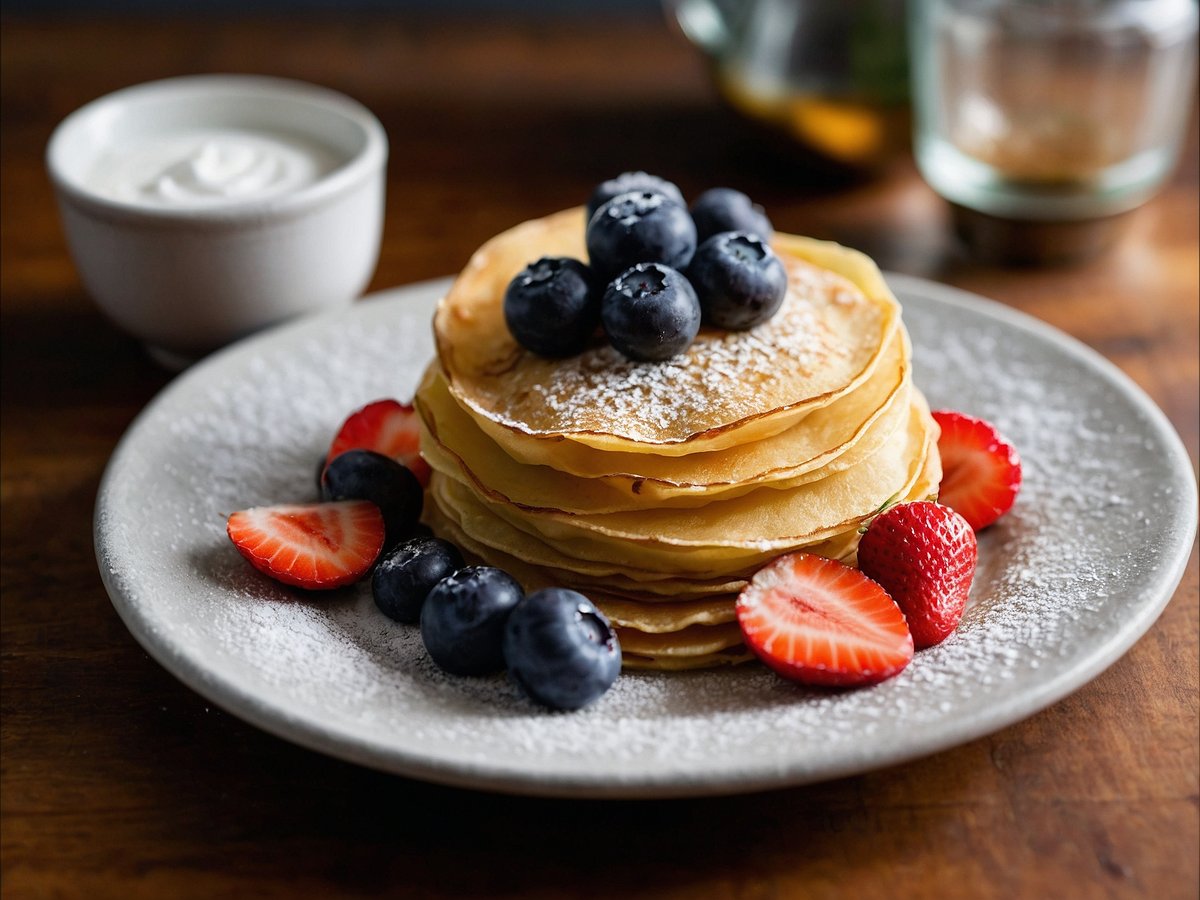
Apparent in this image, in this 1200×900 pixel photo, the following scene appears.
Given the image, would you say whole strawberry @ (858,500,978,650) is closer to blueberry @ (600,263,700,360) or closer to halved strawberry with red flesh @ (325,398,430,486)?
blueberry @ (600,263,700,360)

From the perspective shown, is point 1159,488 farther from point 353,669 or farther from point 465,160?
point 465,160

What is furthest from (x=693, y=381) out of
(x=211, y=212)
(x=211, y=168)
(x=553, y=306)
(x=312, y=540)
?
(x=211, y=168)

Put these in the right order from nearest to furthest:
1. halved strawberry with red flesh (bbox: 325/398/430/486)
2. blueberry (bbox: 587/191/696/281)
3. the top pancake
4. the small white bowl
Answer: the top pancake → blueberry (bbox: 587/191/696/281) → halved strawberry with red flesh (bbox: 325/398/430/486) → the small white bowl

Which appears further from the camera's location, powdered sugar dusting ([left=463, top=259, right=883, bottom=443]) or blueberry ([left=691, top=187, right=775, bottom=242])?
blueberry ([left=691, top=187, right=775, bottom=242])

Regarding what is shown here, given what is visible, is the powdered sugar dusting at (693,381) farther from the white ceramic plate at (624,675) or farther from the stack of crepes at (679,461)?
the white ceramic plate at (624,675)

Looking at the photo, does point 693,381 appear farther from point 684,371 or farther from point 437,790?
point 437,790

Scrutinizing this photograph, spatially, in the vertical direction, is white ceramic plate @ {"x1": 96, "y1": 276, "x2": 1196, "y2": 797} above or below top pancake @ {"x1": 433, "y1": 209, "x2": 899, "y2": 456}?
below

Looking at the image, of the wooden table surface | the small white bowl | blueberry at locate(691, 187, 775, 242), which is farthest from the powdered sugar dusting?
the small white bowl

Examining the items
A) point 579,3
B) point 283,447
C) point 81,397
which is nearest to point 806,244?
point 283,447
